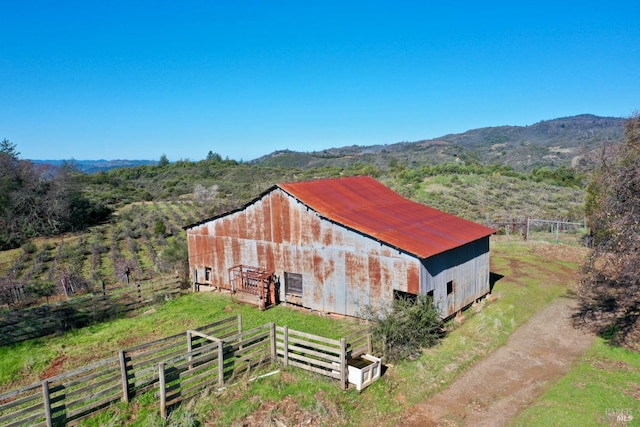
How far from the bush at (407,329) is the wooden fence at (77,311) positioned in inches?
438

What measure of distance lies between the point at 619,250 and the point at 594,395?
4235mm

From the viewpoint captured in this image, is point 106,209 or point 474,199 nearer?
point 474,199

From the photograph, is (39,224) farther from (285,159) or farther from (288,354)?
(285,159)

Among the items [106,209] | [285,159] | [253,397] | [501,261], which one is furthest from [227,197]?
[285,159]

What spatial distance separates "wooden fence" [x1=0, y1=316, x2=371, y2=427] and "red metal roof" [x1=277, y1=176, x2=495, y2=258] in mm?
4546

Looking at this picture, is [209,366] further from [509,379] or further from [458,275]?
[458,275]

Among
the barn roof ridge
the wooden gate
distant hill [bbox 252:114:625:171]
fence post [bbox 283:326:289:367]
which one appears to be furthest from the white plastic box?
distant hill [bbox 252:114:625:171]

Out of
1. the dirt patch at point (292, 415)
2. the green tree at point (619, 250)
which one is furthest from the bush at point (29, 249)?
the green tree at point (619, 250)

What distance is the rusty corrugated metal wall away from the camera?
51.3ft

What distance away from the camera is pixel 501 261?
26.6 metres

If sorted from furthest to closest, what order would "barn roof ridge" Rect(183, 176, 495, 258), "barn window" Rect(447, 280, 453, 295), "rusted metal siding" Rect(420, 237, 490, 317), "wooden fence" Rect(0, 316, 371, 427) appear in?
1. "barn window" Rect(447, 280, 453, 295)
2. "barn roof ridge" Rect(183, 176, 495, 258)
3. "rusted metal siding" Rect(420, 237, 490, 317)
4. "wooden fence" Rect(0, 316, 371, 427)

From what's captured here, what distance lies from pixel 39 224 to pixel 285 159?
404 feet

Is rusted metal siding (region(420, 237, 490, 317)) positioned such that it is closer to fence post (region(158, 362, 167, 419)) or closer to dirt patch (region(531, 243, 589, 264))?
fence post (region(158, 362, 167, 419))

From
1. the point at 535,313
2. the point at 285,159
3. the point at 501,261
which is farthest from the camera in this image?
the point at 285,159
